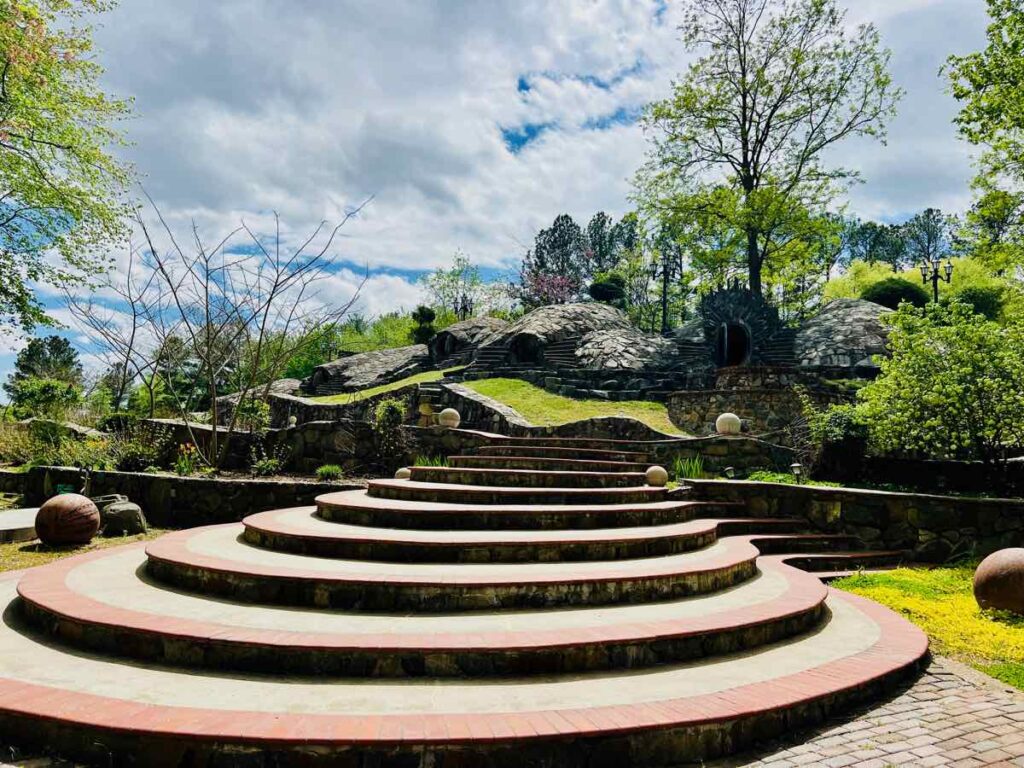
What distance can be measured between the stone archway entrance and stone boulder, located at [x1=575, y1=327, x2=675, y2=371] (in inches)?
66.8

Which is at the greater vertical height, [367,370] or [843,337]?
[843,337]

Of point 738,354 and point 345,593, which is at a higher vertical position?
point 738,354

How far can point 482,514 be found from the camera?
603 cm

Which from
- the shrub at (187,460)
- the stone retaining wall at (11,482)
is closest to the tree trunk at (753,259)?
the shrub at (187,460)

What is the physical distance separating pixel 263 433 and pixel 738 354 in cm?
1628

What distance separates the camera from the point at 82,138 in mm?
15594

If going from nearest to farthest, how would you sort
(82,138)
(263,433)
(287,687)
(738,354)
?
(287,687) < (263,433) < (82,138) < (738,354)

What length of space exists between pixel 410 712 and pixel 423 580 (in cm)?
133

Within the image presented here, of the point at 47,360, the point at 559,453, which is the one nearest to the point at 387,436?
the point at 559,453

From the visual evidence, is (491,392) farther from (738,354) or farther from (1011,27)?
(1011,27)

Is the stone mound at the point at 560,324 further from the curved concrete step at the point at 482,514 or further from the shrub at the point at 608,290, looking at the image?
the curved concrete step at the point at 482,514

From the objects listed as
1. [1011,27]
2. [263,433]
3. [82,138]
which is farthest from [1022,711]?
[82,138]

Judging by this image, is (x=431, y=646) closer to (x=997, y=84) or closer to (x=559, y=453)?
(x=559, y=453)

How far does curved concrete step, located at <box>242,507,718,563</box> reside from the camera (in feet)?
16.6
